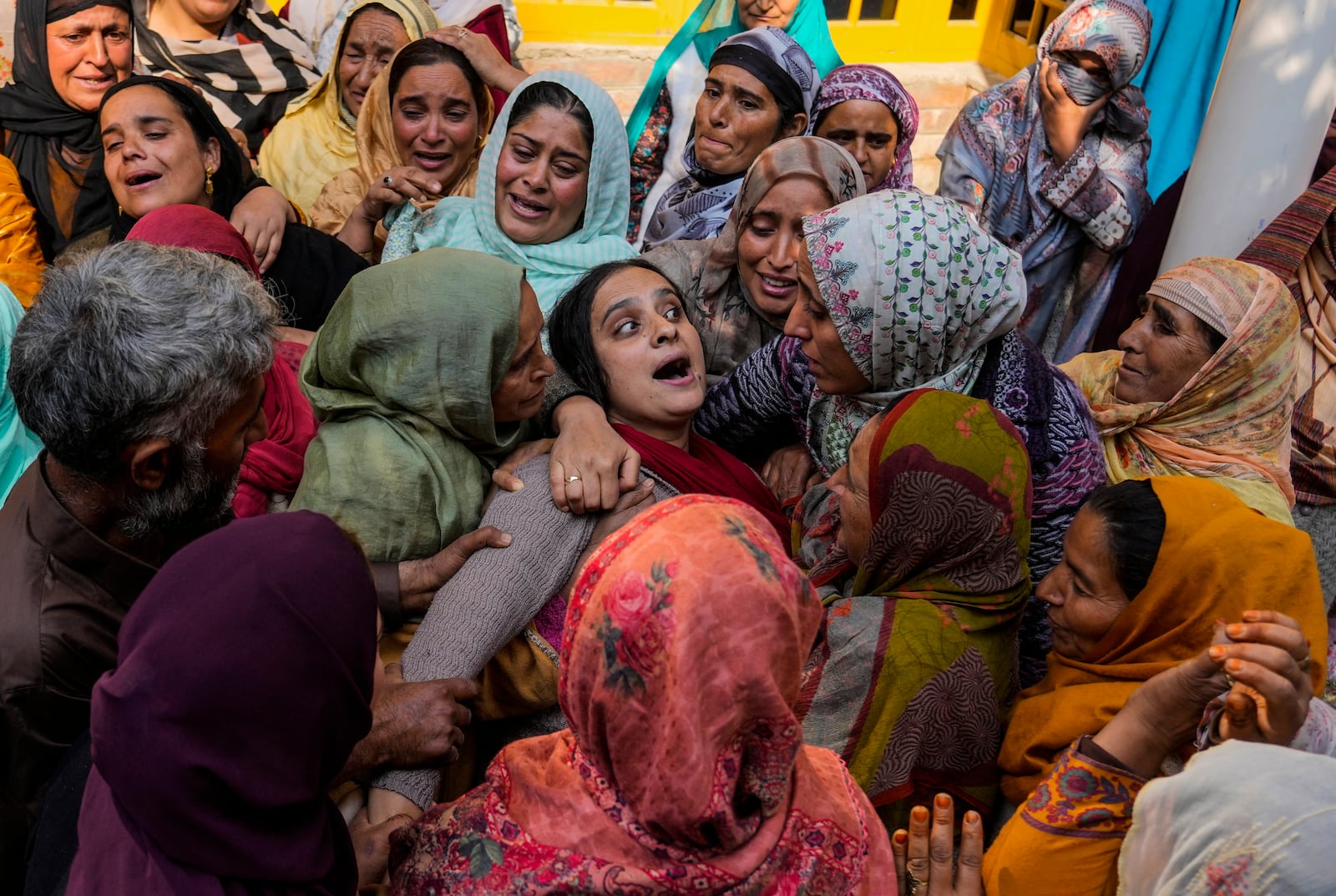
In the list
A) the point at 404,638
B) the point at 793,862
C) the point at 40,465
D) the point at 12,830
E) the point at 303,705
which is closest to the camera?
the point at 303,705

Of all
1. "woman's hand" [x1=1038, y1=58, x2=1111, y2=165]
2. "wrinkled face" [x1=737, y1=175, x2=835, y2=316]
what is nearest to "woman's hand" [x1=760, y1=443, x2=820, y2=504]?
"wrinkled face" [x1=737, y1=175, x2=835, y2=316]

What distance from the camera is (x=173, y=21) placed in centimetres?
530

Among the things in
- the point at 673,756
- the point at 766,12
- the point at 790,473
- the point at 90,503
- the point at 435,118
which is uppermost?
the point at 766,12

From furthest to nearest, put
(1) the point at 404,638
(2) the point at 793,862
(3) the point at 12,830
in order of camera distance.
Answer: (1) the point at 404,638, (3) the point at 12,830, (2) the point at 793,862

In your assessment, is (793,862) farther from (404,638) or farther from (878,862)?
(404,638)

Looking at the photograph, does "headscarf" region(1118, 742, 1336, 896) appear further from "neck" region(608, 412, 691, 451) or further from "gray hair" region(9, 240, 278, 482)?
"gray hair" region(9, 240, 278, 482)

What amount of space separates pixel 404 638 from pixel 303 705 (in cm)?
90

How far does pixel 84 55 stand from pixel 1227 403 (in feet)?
16.5

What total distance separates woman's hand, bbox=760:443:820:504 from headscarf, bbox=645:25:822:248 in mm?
1250

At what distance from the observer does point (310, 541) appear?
4.87 feet

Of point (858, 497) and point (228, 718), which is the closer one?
point (228, 718)

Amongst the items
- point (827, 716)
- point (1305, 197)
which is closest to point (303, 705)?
point (827, 716)

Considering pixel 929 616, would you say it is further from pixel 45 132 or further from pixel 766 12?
pixel 45 132

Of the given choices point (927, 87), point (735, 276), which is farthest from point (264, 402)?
point (927, 87)
